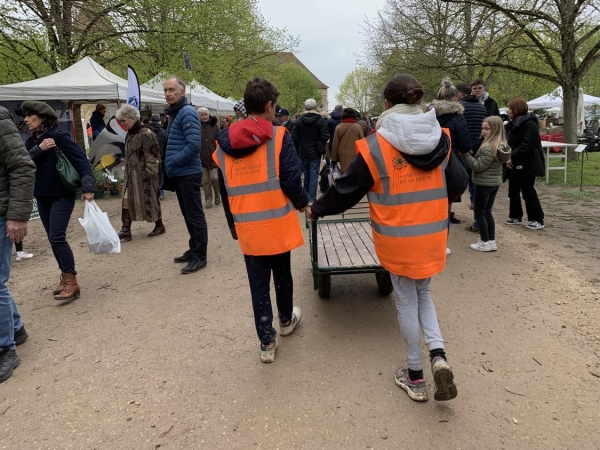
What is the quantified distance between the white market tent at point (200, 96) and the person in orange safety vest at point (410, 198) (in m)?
12.9

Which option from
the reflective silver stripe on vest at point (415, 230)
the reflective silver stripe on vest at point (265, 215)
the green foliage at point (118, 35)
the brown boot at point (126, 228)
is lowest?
the brown boot at point (126, 228)

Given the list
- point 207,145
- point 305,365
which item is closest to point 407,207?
point 305,365

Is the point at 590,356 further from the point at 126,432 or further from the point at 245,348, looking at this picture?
the point at 126,432

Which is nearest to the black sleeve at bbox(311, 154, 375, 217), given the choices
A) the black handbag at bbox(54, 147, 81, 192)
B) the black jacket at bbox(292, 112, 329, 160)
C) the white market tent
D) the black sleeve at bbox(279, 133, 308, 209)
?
the black sleeve at bbox(279, 133, 308, 209)

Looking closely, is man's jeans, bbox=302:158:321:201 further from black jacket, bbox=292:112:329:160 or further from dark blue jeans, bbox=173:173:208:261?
dark blue jeans, bbox=173:173:208:261

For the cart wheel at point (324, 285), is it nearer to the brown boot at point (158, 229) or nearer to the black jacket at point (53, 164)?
the black jacket at point (53, 164)

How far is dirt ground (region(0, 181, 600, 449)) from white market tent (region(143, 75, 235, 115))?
423 inches

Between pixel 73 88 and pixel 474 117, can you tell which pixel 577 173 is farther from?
pixel 73 88

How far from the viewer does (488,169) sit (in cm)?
530

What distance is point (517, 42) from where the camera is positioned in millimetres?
11609

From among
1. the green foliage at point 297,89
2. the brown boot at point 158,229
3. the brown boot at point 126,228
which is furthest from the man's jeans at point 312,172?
the green foliage at point 297,89

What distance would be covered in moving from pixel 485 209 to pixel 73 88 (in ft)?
30.2

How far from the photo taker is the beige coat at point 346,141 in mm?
7637

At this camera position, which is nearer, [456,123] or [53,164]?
[53,164]
